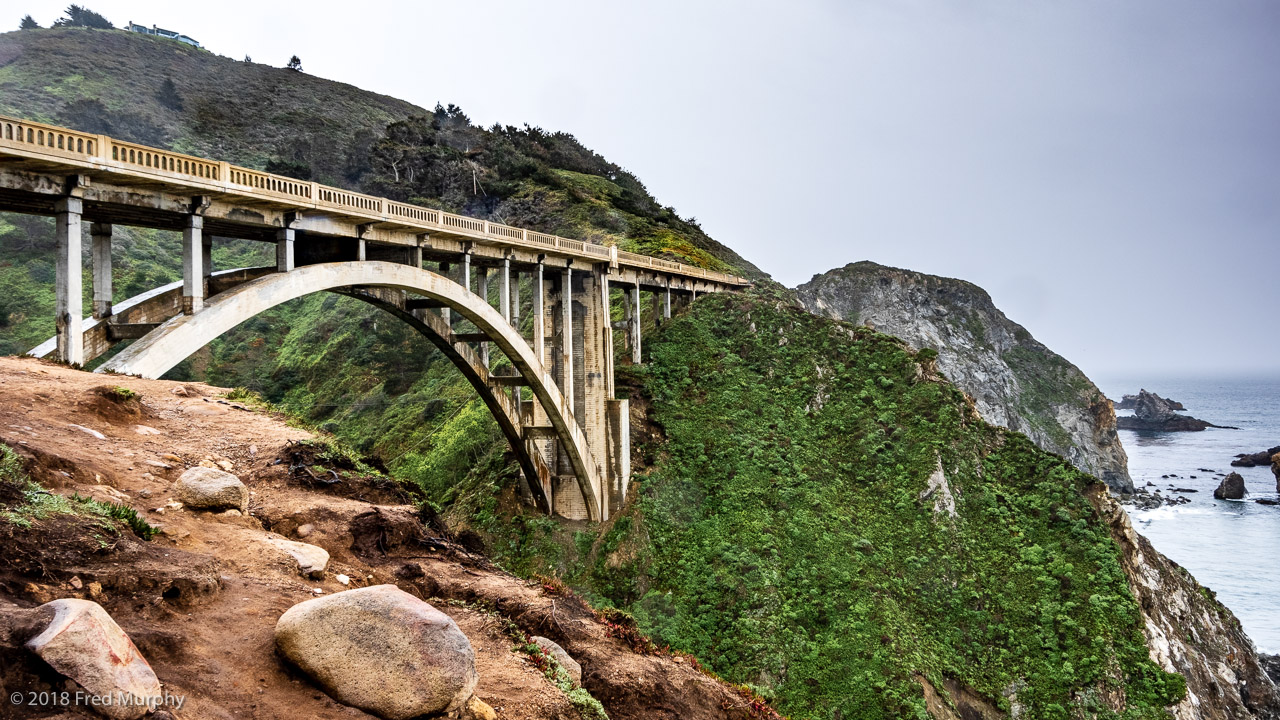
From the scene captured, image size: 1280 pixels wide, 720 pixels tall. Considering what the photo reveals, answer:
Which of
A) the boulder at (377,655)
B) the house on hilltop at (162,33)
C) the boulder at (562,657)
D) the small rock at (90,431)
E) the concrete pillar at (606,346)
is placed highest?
the house on hilltop at (162,33)

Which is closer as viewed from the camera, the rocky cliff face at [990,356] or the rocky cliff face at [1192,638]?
the rocky cliff face at [1192,638]

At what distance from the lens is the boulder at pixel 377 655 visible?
17.3ft

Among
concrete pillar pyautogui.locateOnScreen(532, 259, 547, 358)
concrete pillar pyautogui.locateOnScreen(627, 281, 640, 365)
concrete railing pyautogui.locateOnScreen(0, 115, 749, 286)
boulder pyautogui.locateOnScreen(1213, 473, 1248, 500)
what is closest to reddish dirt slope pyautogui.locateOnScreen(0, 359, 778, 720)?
concrete railing pyautogui.locateOnScreen(0, 115, 749, 286)

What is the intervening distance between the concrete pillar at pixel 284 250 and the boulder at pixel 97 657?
38.2 feet

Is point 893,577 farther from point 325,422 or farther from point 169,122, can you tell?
point 169,122

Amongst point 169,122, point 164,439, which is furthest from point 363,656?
point 169,122

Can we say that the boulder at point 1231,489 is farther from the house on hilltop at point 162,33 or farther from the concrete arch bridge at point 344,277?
the house on hilltop at point 162,33

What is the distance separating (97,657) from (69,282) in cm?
906

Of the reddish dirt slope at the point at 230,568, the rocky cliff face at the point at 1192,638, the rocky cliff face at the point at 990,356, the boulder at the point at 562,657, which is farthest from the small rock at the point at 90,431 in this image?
the rocky cliff face at the point at 990,356

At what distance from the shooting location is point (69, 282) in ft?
34.5

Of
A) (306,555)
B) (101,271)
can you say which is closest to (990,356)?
(101,271)

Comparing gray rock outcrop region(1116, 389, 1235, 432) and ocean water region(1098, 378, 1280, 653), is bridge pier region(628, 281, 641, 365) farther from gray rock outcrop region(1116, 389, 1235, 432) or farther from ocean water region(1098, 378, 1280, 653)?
gray rock outcrop region(1116, 389, 1235, 432)

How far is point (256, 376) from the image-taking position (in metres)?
42.1

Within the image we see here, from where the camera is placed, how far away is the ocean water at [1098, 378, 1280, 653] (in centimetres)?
3988
